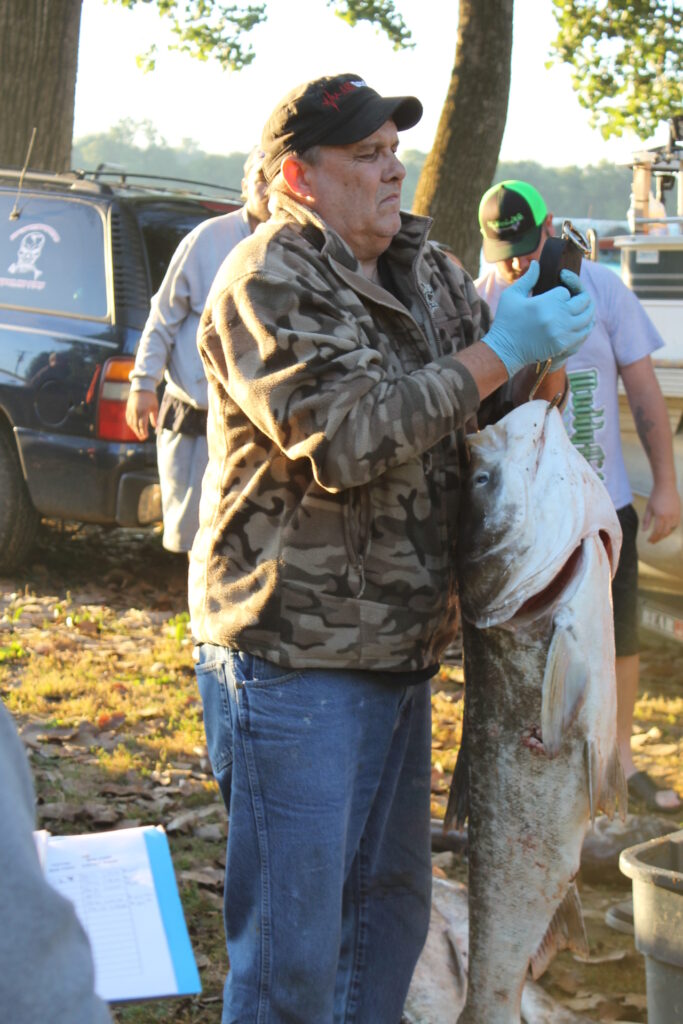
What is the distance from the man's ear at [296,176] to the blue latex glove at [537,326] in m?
0.44

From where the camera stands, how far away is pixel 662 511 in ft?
A: 15.4

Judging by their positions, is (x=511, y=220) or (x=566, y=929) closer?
(x=566, y=929)

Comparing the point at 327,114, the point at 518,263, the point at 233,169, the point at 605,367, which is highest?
the point at 233,169

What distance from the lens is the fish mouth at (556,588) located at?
250cm

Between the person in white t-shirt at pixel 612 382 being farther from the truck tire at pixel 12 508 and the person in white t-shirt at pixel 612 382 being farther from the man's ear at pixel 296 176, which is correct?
the truck tire at pixel 12 508

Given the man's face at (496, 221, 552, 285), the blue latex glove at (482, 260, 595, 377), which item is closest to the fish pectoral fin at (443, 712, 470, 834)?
the blue latex glove at (482, 260, 595, 377)

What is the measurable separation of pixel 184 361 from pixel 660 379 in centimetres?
208

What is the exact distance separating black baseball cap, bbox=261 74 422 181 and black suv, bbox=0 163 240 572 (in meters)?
4.84

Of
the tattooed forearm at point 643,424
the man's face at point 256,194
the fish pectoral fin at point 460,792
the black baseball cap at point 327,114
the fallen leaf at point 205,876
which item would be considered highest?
the black baseball cap at point 327,114

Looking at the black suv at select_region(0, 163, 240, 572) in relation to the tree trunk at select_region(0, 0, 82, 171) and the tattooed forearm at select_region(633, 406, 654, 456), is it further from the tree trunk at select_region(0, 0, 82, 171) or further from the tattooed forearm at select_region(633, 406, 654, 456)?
the tattooed forearm at select_region(633, 406, 654, 456)

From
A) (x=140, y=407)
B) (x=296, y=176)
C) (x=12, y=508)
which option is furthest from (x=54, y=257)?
(x=296, y=176)

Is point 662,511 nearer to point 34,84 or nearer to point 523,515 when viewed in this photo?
point 523,515

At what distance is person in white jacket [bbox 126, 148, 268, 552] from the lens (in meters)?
5.55

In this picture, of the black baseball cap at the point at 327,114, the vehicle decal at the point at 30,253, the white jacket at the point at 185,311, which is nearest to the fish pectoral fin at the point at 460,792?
the black baseball cap at the point at 327,114
